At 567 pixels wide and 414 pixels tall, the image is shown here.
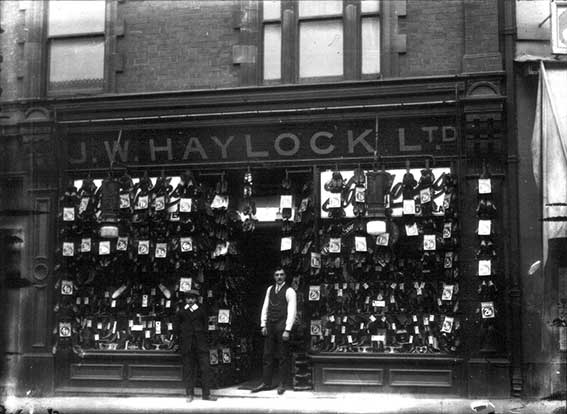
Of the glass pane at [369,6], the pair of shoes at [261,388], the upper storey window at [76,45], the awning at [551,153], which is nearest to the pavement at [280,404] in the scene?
the pair of shoes at [261,388]

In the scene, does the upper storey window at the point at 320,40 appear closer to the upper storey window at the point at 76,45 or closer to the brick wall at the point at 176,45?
the brick wall at the point at 176,45

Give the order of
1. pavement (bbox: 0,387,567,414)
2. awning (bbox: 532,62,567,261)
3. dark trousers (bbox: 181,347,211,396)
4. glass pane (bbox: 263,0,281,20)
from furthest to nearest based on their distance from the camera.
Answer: glass pane (bbox: 263,0,281,20), dark trousers (bbox: 181,347,211,396), pavement (bbox: 0,387,567,414), awning (bbox: 532,62,567,261)

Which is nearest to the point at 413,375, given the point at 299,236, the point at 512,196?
the point at 299,236

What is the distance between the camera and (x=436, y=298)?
12.4m

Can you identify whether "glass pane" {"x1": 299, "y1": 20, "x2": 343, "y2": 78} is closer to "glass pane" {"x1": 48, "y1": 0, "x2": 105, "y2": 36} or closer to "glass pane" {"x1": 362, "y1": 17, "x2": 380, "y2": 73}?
"glass pane" {"x1": 362, "y1": 17, "x2": 380, "y2": 73}

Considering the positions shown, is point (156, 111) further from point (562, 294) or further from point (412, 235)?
point (562, 294)

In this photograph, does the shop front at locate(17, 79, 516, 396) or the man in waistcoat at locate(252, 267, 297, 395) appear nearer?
the shop front at locate(17, 79, 516, 396)

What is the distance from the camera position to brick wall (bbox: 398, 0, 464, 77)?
12.6 m

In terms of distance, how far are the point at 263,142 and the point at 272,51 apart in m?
1.54

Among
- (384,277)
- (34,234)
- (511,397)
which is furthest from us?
(34,234)

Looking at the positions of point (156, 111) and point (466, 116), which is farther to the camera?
point (156, 111)

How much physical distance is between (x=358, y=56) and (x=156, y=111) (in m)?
3.42

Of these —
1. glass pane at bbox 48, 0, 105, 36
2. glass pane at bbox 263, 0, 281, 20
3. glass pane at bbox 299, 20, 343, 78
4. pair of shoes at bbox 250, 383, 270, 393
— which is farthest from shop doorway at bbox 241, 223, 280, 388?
glass pane at bbox 48, 0, 105, 36

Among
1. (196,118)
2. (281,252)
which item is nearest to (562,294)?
(281,252)
